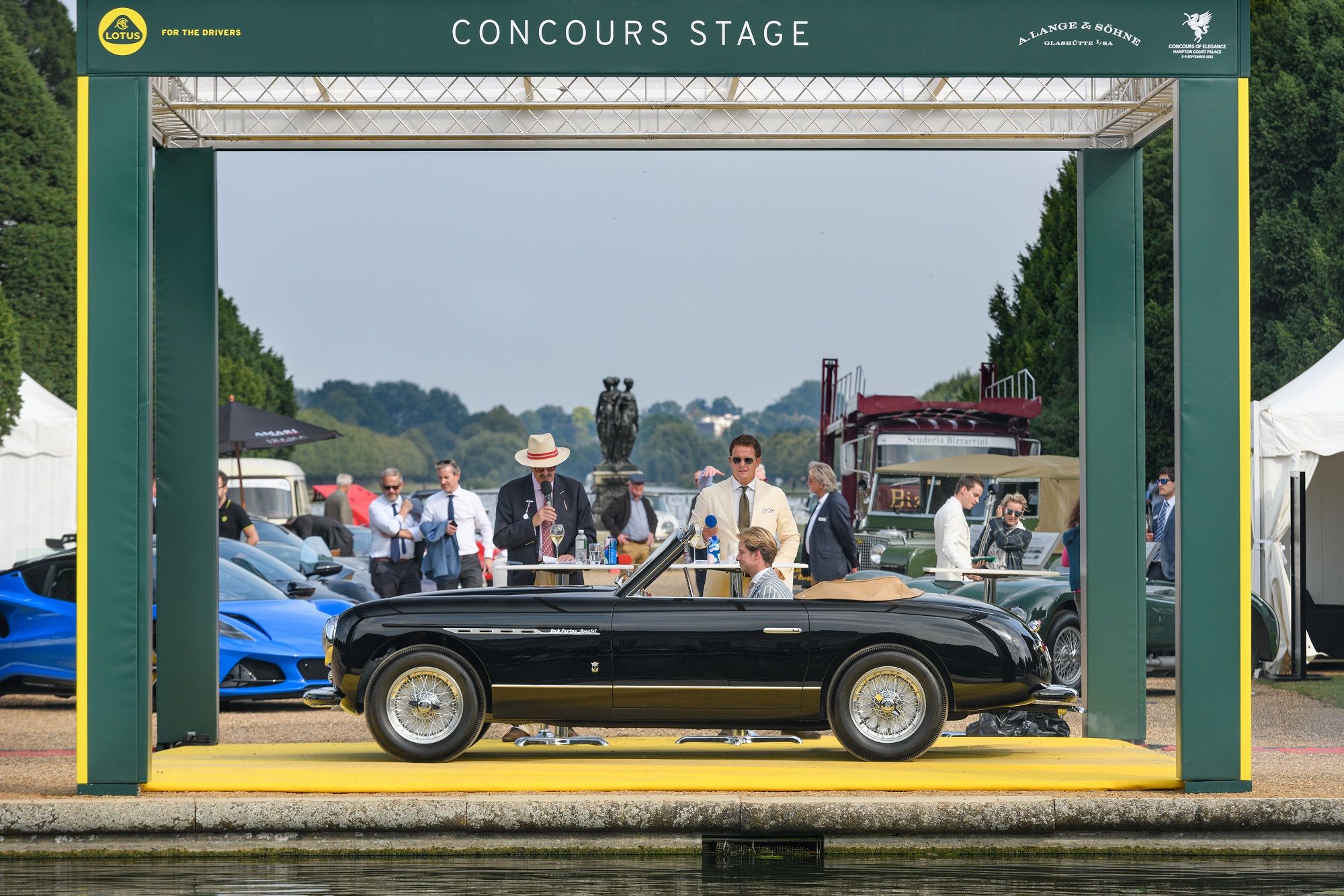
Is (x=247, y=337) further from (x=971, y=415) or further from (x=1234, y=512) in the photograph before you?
(x=1234, y=512)

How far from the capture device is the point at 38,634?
12.5 m

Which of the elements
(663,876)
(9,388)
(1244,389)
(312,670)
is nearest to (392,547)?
(312,670)

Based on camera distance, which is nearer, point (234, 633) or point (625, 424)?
point (234, 633)

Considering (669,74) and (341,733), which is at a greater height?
(669,74)

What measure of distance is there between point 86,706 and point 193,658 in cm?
199

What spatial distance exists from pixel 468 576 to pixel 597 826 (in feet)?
23.4

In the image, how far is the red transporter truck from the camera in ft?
75.8

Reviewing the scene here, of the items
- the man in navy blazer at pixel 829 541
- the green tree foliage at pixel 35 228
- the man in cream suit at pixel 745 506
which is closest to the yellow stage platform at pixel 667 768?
the man in cream suit at pixel 745 506

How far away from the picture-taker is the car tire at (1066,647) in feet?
45.1

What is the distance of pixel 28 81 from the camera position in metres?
40.8

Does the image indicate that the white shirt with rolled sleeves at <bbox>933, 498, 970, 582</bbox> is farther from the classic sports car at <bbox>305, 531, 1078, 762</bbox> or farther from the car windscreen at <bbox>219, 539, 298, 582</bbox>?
the car windscreen at <bbox>219, 539, 298, 582</bbox>

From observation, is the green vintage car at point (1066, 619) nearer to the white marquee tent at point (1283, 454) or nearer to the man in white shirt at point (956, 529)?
the man in white shirt at point (956, 529)

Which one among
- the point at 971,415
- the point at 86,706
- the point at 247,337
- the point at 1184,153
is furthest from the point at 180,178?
the point at 247,337

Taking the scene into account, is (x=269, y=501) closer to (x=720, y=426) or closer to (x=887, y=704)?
(x=887, y=704)
